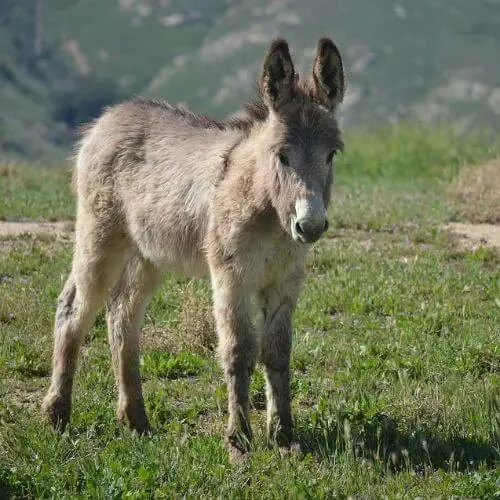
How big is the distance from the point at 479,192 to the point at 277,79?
833cm

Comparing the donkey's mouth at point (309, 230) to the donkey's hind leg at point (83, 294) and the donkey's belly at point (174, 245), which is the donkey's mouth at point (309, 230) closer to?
the donkey's belly at point (174, 245)

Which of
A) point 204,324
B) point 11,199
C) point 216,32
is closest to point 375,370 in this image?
point 204,324

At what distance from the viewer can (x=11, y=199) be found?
13312 millimetres

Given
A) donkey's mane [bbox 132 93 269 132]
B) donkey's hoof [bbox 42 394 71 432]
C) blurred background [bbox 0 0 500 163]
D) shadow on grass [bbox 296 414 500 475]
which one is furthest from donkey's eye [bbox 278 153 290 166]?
blurred background [bbox 0 0 500 163]

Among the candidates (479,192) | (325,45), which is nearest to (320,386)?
(325,45)

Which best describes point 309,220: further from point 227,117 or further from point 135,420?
→ point 135,420

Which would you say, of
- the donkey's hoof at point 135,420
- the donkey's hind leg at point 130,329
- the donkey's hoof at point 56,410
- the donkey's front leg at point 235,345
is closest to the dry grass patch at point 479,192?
the donkey's hind leg at point 130,329

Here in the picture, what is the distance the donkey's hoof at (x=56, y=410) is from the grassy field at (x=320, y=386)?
0.08 metres

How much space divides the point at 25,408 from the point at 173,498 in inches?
71.3

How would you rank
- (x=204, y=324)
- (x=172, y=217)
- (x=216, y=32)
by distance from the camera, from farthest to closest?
1. (x=216, y=32)
2. (x=204, y=324)
3. (x=172, y=217)

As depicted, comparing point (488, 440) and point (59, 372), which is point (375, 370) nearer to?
point (488, 440)

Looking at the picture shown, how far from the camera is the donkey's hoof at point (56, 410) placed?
5.86m

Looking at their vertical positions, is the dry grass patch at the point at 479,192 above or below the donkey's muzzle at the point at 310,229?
below

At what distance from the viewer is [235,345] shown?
17.6 ft
